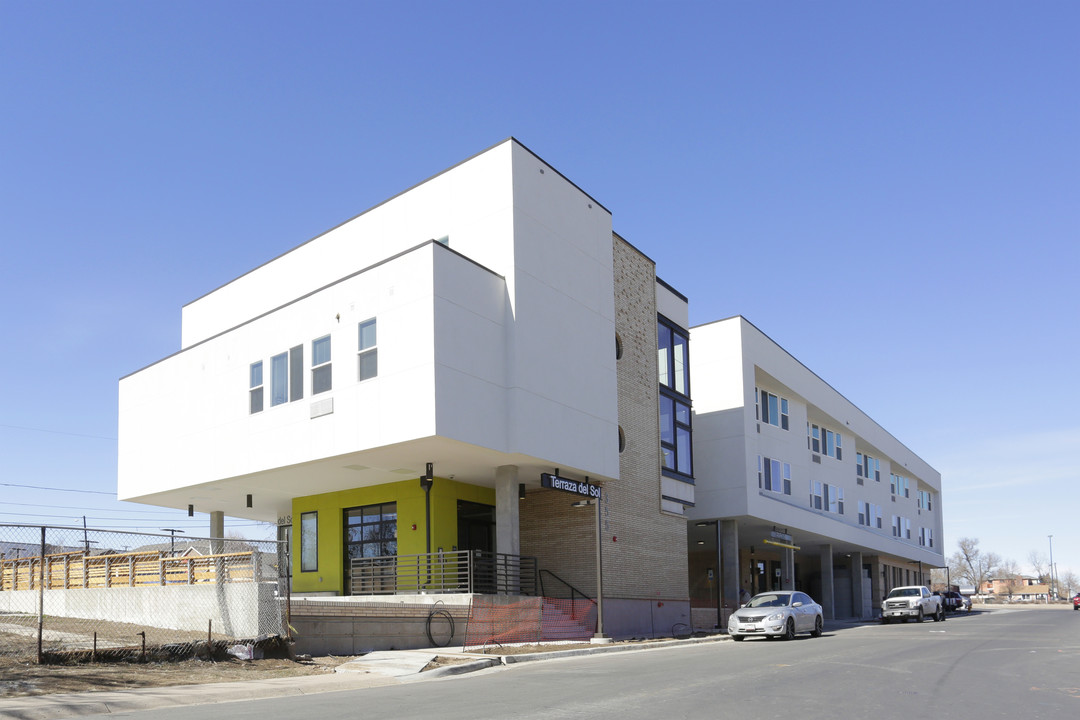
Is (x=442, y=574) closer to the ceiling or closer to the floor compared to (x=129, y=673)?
closer to the ceiling

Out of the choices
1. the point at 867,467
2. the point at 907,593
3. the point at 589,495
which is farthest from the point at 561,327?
the point at 867,467

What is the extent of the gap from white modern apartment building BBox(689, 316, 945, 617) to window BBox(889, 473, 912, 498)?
0.30 feet

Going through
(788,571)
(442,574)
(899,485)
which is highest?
(899,485)

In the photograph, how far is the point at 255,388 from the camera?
92.8 feet

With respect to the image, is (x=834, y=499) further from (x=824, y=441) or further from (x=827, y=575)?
(x=827, y=575)

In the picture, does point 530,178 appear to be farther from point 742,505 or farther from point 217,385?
point 742,505

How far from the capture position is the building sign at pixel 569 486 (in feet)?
88.4

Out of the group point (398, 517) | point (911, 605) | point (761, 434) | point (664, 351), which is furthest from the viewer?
point (761, 434)

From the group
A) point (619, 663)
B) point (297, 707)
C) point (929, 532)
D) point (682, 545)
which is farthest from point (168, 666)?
point (929, 532)

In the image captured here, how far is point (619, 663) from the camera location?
18.4m

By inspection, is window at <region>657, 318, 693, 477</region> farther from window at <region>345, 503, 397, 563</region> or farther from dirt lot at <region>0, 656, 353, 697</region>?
dirt lot at <region>0, 656, 353, 697</region>

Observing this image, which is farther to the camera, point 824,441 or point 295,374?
point 824,441

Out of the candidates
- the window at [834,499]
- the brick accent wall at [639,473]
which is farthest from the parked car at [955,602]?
the brick accent wall at [639,473]

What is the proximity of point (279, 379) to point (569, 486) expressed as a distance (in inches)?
356
